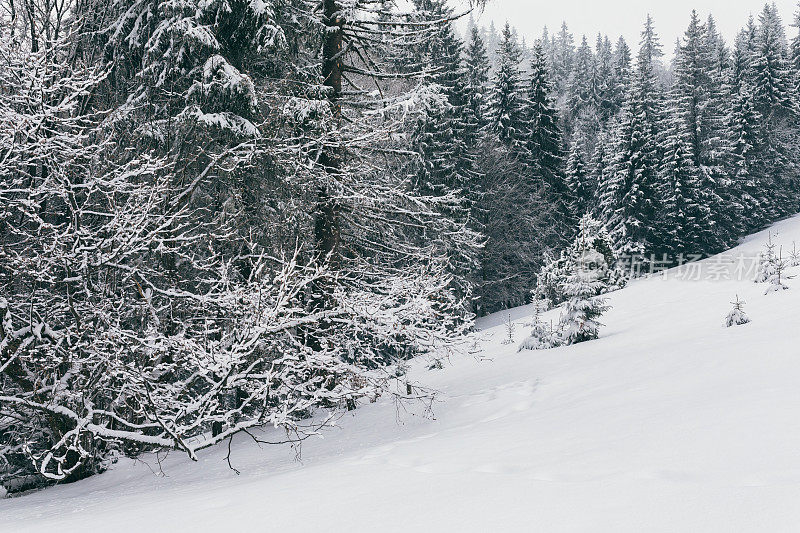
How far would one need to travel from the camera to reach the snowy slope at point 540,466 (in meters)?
2.66

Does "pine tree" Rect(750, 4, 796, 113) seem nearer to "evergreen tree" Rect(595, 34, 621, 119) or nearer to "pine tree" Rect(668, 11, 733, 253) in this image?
"pine tree" Rect(668, 11, 733, 253)

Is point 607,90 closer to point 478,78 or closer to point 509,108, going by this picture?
point 478,78

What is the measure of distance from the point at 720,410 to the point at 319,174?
6359 millimetres

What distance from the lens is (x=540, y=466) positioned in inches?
137

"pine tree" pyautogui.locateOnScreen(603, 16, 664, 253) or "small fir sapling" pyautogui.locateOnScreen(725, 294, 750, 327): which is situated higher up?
"pine tree" pyautogui.locateOnScreen(603, 16, 664, 253)

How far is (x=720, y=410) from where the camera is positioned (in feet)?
13.3

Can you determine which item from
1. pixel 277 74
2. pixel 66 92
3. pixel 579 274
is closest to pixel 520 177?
pixel 579 274

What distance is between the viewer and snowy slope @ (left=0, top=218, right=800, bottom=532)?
8.72 ft

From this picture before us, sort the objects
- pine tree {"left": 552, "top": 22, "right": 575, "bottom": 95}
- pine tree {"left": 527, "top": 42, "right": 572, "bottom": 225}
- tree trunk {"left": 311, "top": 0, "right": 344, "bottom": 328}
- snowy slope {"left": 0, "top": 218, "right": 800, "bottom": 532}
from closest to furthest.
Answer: snowy slope {"left": 0, "top": 218, "right": 800, "bottom": 532} < tree trunk {"left": 311, "top": 0, "right": 344, "bottom": 328} < pine tree {"left": 527, "top": 42, "right": 572, "bottom": 225} < pine tree {"left": 552, "top": 22, "right": 575, "bottom": 95}

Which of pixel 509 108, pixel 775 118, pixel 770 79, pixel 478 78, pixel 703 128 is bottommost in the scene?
pixel 703 128

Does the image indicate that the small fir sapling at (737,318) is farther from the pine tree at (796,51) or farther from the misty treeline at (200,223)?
the pine tree at (796,51)

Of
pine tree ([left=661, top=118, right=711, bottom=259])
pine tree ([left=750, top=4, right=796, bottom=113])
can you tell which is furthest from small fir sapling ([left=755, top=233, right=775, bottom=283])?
pine tree ([left=750, top=4, right=796, bottom=113])

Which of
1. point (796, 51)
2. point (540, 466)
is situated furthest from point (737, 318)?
point (796, 51)

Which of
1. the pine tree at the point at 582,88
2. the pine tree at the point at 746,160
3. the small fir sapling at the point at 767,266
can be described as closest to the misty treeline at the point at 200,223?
the small fir sapling at the point at 767,266
